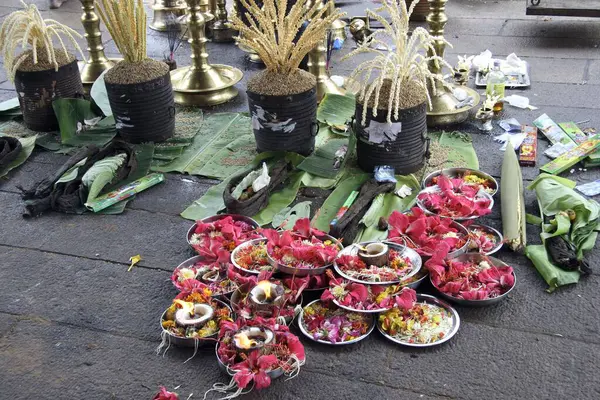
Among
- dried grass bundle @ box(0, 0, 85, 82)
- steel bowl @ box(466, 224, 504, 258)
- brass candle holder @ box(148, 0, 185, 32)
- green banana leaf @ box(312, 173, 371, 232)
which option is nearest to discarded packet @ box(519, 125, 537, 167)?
steel bowl @ box(466, 224, 504, 258)

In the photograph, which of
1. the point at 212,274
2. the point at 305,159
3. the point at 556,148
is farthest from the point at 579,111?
the point at 212,274

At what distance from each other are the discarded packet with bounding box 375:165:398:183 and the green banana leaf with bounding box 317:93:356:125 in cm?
75

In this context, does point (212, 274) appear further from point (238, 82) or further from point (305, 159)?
point (238, 82)

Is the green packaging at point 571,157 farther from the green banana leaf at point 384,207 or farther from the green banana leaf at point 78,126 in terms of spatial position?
the green banana leaf at point 78,126

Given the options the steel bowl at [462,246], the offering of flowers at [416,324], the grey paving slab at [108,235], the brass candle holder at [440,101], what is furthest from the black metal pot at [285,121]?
the offering of flowers at [416,324]

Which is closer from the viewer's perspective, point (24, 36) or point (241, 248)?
point (241, 248)

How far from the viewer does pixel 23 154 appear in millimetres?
3791

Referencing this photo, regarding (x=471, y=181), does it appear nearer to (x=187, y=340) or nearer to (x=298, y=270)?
(x=298, y=270)

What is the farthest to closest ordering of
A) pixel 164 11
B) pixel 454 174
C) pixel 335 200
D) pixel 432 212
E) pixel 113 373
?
1. pixel 164 11
2. pixel 454 174
3. pixel 335 200
4. pixel 432 212
5. pixel 113 373

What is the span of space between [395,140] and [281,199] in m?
0.65

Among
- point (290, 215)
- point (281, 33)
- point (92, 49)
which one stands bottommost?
point (290, 215)

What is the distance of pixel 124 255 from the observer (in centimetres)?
288

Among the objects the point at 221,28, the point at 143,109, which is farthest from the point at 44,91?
the point at 221,28

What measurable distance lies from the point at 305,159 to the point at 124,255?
1112 mm
